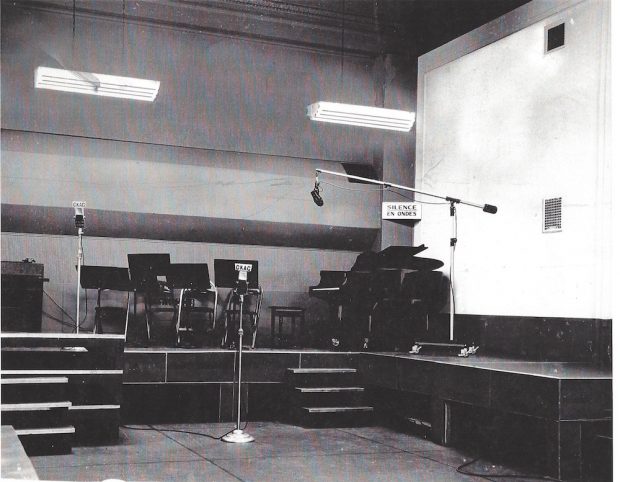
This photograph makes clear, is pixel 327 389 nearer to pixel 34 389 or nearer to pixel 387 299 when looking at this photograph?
pixel 387 299

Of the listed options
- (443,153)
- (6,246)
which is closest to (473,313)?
(443,153)

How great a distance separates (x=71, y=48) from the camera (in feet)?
28.6

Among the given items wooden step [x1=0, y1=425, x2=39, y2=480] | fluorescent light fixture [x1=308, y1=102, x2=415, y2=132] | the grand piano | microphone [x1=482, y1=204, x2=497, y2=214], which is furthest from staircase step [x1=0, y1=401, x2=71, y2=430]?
microphone [x1=482, y1=204, x2=497, y2=214]

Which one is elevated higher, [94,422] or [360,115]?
[360,115]

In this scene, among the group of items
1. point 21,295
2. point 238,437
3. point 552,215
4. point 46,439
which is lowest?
point 238,437

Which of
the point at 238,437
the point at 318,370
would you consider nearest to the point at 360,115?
the point at 318,370

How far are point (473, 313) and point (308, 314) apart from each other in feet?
8.09

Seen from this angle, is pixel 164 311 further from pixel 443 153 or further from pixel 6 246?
pixel 443 153

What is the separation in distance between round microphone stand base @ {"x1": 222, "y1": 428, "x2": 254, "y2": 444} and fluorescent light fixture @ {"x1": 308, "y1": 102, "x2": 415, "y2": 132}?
11.2ft

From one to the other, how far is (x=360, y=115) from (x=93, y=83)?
8.91 feet

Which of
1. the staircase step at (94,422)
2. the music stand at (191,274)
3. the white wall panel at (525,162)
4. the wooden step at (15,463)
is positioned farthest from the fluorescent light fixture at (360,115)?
the wooden step at (15,463)

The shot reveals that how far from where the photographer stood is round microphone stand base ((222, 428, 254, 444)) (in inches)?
236

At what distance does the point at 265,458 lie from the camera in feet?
17.5

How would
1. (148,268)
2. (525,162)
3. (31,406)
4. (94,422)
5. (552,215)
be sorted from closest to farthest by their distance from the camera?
(31,406) → (94,422) → (552,215) → (525,162) → (148,268)
